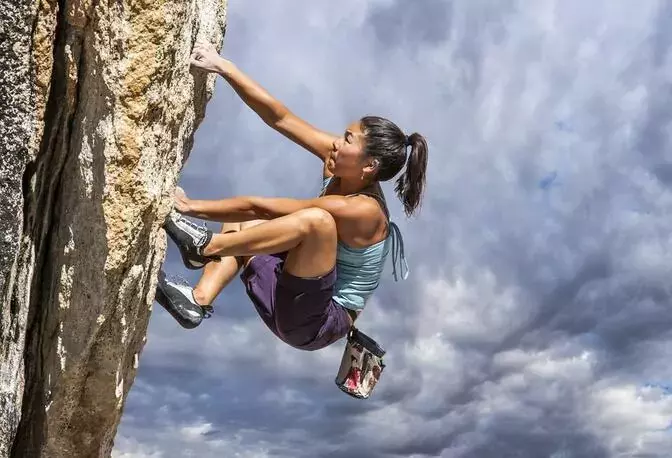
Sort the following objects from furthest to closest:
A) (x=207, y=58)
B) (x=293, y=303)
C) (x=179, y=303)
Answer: (x=293, y=303), (x=179, y=303), (x=207, y=58)

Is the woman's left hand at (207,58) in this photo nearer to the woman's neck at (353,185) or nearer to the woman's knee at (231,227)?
the woman's knee at (231,227)

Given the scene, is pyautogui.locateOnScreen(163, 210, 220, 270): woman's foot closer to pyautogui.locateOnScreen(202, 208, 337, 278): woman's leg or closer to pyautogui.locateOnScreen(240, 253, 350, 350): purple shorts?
pyautogui.locateOnScreen(202, 208, 337, 278): woman's leg

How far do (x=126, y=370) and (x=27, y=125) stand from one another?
235 centimetres

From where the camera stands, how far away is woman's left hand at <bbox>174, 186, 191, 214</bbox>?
7.21 metres

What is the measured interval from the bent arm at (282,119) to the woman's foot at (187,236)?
1.56 m

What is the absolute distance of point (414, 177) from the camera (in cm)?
892

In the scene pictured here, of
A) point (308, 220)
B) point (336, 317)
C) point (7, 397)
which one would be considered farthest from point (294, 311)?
point (7, 397)

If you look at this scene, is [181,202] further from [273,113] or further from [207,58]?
[273,113]

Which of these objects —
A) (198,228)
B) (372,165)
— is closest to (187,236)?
(198,228)

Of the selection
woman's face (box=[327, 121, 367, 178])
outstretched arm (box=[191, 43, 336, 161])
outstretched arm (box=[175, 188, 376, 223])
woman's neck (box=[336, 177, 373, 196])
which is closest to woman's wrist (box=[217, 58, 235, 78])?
outstretched arm (box=[191, 43, 336, 161])

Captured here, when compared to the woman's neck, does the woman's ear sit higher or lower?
higher

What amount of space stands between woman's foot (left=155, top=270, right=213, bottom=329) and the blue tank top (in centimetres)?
153

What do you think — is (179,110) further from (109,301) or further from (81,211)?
(109,301)

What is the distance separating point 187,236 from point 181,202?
0.29 m
